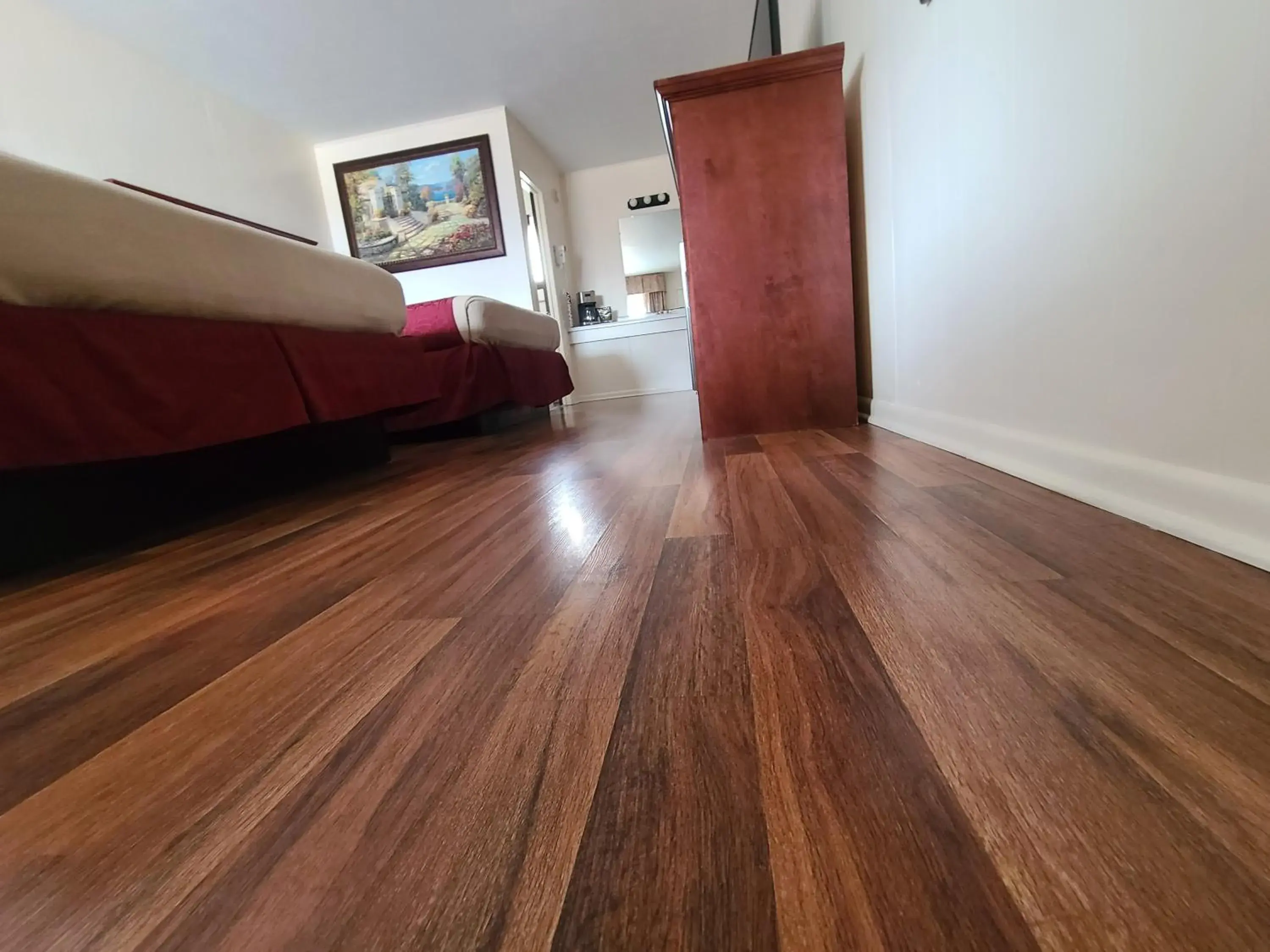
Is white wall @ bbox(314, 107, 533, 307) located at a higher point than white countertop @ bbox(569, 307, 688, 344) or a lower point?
higher

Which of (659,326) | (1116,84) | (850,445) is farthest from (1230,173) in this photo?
(659,326)

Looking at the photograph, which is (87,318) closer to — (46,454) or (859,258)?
(46,454)

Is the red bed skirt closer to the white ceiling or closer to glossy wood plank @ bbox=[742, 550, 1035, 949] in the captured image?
glossy wood plank @ bbox=[742, 550, 1035, 949]

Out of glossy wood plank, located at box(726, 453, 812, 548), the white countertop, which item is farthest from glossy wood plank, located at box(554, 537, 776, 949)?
the white countertop

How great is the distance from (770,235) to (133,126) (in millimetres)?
3632

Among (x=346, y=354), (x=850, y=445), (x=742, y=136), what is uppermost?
(x=742, y=136)

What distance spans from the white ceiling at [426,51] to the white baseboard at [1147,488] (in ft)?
11.5

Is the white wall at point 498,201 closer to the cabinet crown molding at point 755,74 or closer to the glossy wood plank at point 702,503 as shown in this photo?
the cabinet crown molding at point 755,74

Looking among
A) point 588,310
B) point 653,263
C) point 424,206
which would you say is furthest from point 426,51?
point 653,263

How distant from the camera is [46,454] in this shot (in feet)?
3.14

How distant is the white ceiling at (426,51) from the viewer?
309 centimetres

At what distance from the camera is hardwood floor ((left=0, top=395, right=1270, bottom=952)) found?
25cm

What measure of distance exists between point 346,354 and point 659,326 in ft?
12.8

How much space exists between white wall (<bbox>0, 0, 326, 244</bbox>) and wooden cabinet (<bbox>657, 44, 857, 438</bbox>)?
2.55m
